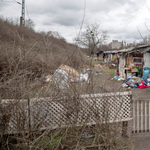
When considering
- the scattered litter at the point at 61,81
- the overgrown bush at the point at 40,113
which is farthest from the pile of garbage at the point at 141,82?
the scattered litter at the point at 61,81

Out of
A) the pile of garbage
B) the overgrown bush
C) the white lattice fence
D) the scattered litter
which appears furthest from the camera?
the pile of garbage

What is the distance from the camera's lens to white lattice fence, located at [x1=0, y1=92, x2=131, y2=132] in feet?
9.00

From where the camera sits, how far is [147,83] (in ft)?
32.4

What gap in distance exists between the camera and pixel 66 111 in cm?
293

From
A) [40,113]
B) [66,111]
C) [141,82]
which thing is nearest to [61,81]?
[66,111]

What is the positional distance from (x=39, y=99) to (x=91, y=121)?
112 centimetres

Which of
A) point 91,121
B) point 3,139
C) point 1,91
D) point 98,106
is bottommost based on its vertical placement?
point 3,139

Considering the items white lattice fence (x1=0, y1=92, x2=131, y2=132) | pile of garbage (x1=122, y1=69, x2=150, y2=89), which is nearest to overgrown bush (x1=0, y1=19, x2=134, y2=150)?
white lattice fence (x1=0, y1=92, x2=131, y2=132)

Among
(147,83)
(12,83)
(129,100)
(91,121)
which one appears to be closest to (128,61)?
(147,83)

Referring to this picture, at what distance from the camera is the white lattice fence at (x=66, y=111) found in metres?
2.74

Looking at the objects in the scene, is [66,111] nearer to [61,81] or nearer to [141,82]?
[61,81]

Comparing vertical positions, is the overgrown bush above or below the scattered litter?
below

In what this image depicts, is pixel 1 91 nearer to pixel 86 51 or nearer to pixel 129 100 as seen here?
pixel 86 51

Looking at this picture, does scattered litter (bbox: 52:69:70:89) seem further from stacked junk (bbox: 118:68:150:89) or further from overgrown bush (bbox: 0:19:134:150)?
stacked junk (bbox: 118:68:150:89)
